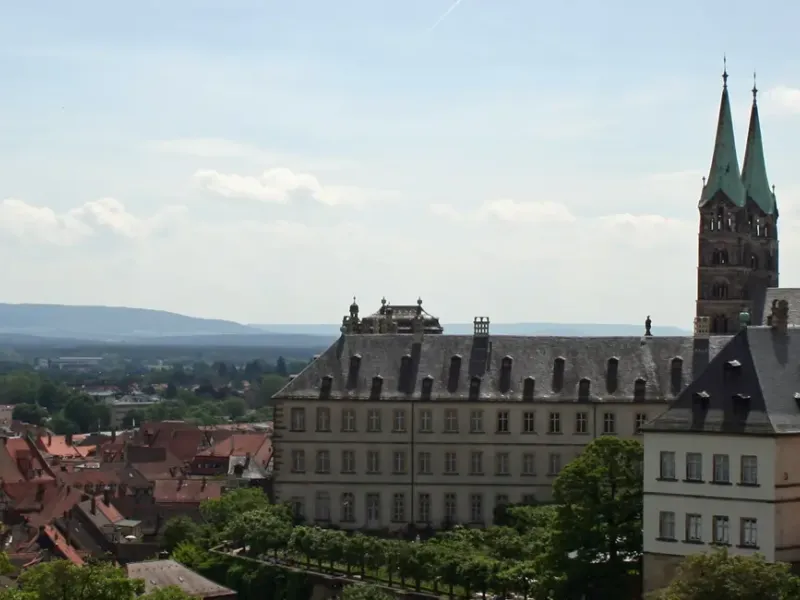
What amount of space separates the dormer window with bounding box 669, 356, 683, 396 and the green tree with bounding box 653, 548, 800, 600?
34425 mm

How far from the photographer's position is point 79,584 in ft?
188

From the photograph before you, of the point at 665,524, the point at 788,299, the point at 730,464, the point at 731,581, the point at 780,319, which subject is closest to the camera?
the point at 731,581

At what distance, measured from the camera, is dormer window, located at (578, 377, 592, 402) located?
9269cm

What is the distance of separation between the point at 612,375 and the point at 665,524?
28.3 m

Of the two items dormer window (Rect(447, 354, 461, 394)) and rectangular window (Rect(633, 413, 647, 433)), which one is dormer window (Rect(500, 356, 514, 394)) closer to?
dormer window (Rect(447, 354, 461, 394))

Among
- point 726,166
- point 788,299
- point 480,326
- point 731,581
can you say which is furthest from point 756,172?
point 731,581

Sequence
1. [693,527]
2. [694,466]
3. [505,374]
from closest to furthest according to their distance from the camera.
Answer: [693,527] < [694,466] < [505,374]

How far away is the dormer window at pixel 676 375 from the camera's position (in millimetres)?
92062

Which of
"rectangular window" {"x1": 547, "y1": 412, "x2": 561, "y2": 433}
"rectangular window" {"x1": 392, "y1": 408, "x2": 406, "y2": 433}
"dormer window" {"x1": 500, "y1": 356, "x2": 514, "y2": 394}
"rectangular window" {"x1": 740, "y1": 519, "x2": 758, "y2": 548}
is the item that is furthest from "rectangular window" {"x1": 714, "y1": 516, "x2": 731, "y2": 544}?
"rectangular window" {"x1": 392, "y1": 408, "x2": 406, "y2": 433}

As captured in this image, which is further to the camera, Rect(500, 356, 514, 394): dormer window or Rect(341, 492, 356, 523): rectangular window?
Rect(500, 356, 514, 394): dormer window

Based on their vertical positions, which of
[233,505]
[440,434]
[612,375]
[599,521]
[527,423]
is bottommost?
[233,505]

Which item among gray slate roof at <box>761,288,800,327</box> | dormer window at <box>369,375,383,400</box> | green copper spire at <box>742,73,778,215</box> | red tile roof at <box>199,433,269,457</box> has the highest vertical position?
green copper spire at <box>742,73,778,215</box>

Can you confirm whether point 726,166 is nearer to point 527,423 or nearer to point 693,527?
point 527,423

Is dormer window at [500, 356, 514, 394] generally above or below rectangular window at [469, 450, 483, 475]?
above
